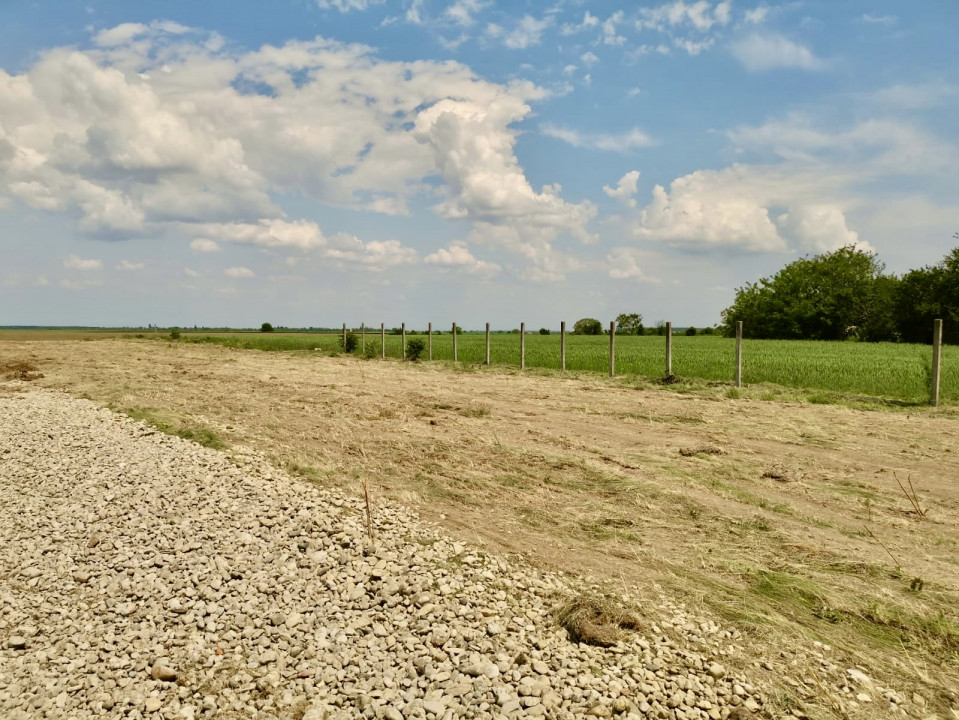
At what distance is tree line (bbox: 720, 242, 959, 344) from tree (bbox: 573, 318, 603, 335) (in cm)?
1861

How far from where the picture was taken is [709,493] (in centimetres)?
741

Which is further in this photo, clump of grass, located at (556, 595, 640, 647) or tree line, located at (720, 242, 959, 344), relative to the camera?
tree line, located at (720, 242, 959, 344)

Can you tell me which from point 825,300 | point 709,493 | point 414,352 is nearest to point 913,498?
point 709,493

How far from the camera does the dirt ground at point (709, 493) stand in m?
4.20

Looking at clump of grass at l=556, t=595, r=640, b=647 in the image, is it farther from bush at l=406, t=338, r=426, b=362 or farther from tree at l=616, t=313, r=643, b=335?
tree at l=616, t=313, r=643, b=335

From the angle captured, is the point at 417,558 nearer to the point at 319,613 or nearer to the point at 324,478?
the point at 319,613

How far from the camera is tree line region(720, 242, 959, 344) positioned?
5850 cm

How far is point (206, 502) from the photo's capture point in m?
6.99

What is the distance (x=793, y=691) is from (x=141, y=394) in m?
15.2

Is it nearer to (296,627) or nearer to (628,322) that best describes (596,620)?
(296,627)

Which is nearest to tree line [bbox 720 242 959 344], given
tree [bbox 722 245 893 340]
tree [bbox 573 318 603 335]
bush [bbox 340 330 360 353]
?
tree [bbox 722 245 893 340]

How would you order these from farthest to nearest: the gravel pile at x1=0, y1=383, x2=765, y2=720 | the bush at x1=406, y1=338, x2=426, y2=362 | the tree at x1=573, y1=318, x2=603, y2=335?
the tree at x1=573, y1=318, x2=603, y2=335 < the bush at x1=406, y1=338, x2=426, y2=362 < the gravel pile at x1=0, y1=383, x2=765, y2=720

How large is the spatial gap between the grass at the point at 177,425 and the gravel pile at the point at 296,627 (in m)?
2.61

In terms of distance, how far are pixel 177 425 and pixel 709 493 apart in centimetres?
895
